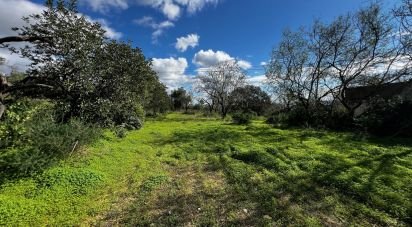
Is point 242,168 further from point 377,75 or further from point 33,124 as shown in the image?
point 377,75

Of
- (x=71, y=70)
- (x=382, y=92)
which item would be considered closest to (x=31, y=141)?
(x=71, y=70)

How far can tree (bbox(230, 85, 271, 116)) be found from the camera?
1454 inches

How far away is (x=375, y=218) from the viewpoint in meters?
4.07

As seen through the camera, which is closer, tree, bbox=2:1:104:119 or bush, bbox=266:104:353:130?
tree, bbox=2:1:104:119

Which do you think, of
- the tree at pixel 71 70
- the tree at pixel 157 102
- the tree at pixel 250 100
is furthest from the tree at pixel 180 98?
the tree at pixel 71 70

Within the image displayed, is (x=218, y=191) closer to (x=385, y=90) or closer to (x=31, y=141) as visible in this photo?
(x=31, y=141)

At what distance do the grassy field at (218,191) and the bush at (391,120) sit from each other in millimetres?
6048

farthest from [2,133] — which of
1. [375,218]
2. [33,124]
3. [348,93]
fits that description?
[348,93]

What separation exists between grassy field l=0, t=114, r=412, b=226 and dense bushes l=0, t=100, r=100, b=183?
0.30 m

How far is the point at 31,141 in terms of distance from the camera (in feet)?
19.4

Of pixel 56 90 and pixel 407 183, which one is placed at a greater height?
pixel 56 90

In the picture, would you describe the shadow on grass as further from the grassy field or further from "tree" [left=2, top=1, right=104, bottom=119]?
"tree" [left=2, top=1, right=104, bottom=119]

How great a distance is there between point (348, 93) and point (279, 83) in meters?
5.49

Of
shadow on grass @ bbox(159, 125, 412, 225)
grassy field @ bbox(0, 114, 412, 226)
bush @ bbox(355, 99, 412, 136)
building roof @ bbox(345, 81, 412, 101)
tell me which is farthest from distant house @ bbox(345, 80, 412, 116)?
grassy field @ bbox(0, 114, 412, 226)
